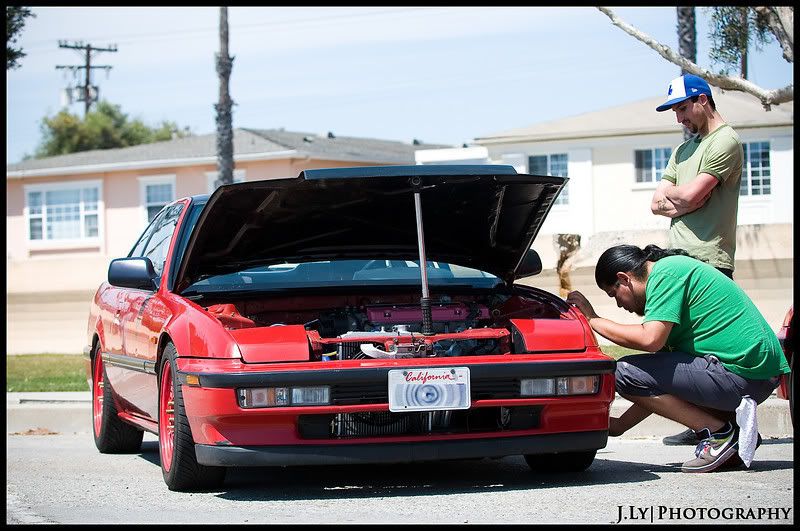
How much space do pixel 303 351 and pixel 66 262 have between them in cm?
1674

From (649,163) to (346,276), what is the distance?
2436 cm

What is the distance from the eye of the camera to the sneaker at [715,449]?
6441mm

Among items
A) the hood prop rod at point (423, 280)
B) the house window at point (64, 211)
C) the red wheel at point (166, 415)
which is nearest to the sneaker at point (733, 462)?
the hood prop rod at point (423, 280)

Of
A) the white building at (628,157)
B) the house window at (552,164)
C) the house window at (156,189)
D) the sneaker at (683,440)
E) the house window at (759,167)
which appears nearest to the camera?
the sneaker at (683,440)

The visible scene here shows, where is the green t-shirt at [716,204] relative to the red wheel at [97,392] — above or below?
above

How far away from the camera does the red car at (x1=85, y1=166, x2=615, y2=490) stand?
5809 millimetres

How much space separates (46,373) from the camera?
15.2m

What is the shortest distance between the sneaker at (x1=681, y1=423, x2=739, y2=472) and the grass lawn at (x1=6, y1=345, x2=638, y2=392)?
5388 mm

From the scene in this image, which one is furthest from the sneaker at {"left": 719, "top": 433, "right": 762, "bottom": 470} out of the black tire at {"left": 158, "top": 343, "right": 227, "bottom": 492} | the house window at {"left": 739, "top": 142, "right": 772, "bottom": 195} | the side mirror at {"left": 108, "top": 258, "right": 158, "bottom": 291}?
the house window at {"left": 739, "top": 142, "right": 772, "bottom": 195}

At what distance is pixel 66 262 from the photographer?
21.7 meters

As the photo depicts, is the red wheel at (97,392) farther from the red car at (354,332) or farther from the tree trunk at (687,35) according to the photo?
the tree trunk at (687,35)

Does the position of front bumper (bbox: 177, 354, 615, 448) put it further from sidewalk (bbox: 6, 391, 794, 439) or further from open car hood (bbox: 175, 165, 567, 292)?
sidewalk (bbox: 6, 391, 794, 439)

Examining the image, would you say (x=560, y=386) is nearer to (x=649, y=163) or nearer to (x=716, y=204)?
(x=716, y=204)

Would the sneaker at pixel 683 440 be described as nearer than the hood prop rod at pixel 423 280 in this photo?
No
